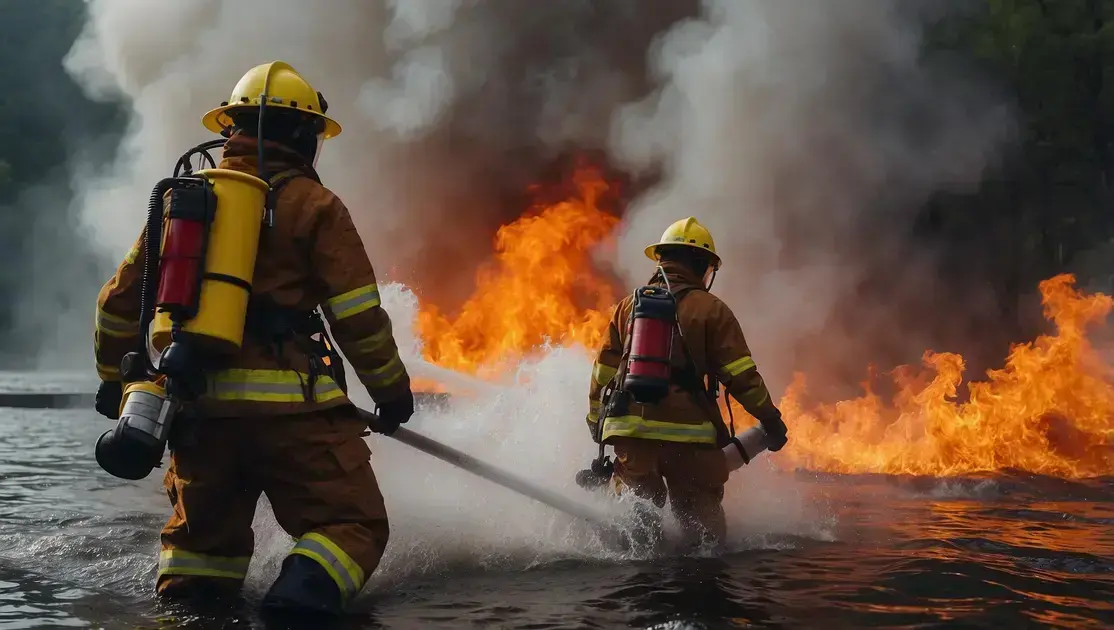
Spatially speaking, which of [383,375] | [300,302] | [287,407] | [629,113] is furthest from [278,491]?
[629,113]

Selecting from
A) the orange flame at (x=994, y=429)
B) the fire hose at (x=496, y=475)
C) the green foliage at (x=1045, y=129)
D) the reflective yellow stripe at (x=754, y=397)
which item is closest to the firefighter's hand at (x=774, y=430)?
the reflective yellow stripe at (x=754, y=397)

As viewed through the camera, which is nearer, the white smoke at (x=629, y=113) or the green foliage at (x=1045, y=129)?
the white smoke at (x=629, y=113)

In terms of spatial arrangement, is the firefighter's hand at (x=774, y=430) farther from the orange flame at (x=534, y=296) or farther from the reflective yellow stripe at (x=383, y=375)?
the orange flame at (x=534, y=296)

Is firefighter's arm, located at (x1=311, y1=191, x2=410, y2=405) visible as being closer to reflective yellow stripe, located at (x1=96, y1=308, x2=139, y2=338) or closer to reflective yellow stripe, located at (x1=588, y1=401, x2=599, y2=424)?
reflective yellow stripe, located at (x1=96, y1=308, x2=139, y2=338)

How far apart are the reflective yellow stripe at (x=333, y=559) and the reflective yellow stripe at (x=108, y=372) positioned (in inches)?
39.4

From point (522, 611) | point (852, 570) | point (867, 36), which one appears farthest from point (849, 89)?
point (522, 611)

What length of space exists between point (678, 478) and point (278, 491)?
209 centimetres

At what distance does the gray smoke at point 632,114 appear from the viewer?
10945mm

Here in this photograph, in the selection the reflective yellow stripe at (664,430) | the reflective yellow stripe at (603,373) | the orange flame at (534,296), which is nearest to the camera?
the reflective yellow stripe at (664,430)

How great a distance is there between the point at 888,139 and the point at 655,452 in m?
7.70

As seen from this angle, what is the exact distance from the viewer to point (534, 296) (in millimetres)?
10578

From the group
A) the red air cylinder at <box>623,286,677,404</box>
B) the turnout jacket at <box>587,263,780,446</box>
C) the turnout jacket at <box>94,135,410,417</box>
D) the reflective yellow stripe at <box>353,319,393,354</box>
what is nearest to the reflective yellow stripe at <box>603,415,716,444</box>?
the turnout jacket at <box>587,263,780,446</box>

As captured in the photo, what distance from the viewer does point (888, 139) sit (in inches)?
443

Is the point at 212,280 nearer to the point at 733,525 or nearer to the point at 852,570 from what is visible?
the point at 852,570
